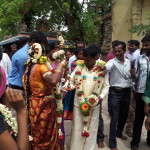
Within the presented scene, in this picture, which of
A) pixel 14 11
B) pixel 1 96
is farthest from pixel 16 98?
pixel 14 11

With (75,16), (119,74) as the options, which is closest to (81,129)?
(119,74)

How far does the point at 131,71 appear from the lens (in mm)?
3537

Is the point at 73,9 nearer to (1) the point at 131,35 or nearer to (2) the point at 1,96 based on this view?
(1) the point at 131,35

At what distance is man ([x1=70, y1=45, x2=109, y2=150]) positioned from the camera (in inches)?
121

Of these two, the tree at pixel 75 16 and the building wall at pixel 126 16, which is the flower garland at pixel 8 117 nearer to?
the tree at pixel 75 16

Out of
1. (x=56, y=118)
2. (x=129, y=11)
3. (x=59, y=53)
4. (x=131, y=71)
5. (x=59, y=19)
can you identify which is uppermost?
(x=129, y=11)

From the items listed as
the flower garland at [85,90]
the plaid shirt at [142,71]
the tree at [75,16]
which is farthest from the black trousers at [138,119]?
the tree at [75,16]

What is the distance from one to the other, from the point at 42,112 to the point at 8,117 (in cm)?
134

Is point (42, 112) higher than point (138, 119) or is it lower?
higher

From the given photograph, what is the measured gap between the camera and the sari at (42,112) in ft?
8.69

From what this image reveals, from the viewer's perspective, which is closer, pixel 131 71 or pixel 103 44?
pixel 131 71

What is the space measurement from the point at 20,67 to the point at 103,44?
8417 millimetres

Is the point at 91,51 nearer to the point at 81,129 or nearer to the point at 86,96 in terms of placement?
the point at 86,96

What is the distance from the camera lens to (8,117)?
1.40 metres
